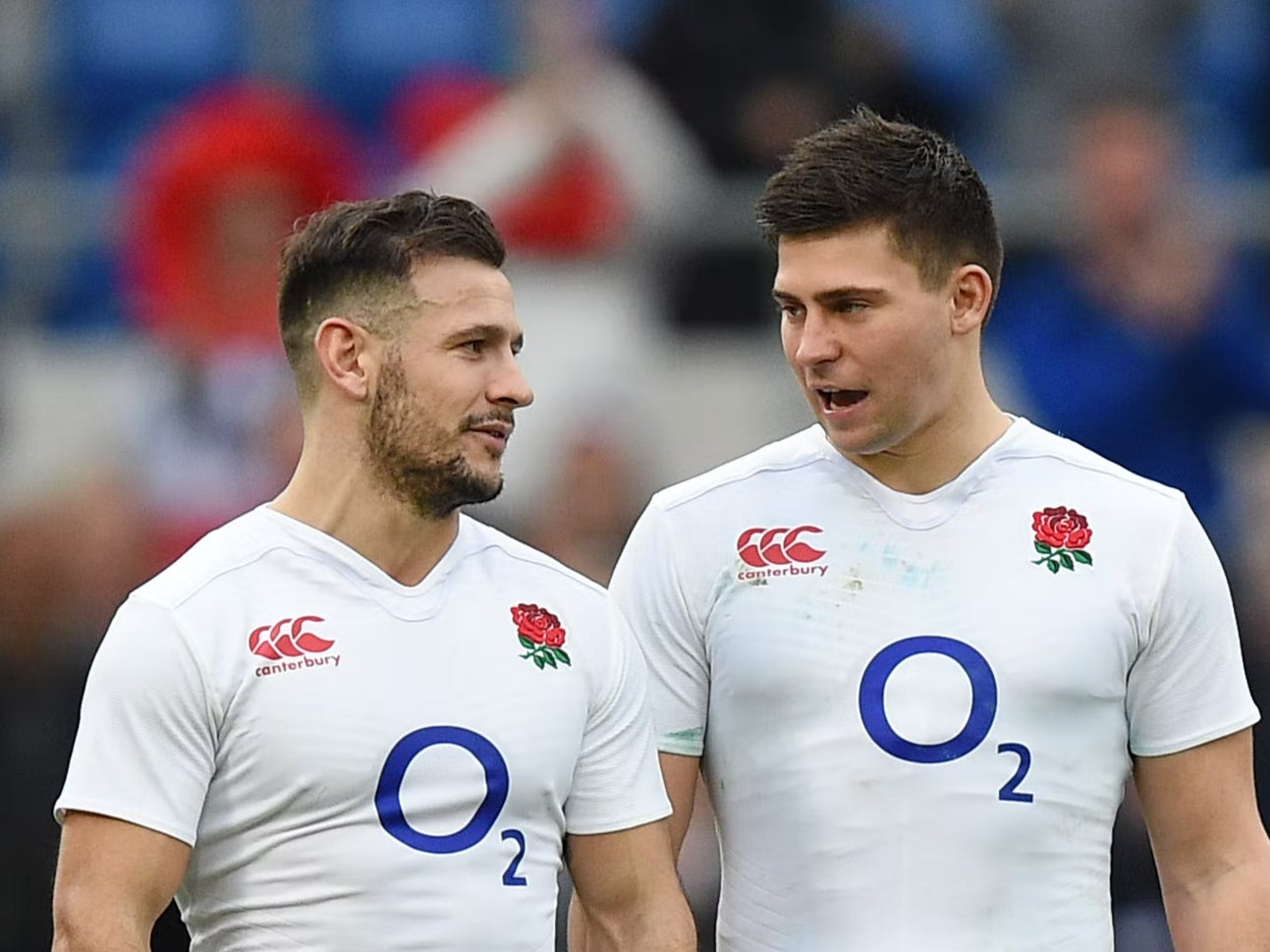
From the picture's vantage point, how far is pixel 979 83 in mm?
10773

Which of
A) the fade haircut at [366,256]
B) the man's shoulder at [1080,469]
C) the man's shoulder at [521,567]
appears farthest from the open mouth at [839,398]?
the fade haircut at [366,256]

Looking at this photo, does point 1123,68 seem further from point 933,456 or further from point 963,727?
point 963,727

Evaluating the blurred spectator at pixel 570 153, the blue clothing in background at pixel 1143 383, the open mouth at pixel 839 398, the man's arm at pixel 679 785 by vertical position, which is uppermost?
the blurred spectator at pixel 570 153

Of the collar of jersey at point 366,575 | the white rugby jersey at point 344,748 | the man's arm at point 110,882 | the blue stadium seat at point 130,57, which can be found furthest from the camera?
the blue stadium seat at point 130,57

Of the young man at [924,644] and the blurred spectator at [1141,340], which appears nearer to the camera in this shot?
the young man at [924,644]

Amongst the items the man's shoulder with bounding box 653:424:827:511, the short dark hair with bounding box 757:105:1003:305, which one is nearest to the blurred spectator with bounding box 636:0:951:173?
the man's shoulder with bounding box 653:424:827:511

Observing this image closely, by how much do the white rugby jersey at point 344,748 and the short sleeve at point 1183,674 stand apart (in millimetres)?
943

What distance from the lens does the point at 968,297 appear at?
521 centimetres

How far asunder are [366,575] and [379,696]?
241 millimetres

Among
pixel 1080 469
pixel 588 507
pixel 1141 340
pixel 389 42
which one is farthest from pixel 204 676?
pixel 389 42

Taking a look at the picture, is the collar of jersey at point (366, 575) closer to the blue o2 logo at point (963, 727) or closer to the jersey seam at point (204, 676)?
the jersey seam at point (204, 676)

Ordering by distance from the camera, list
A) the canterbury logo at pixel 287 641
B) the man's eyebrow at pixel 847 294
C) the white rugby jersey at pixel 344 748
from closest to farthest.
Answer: the white rugby jersey at pixel 344 748
the canterbury logo at pixel 287 641
the man's eyebrow at pixel 847 294

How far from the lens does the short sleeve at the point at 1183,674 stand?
5.16 meters

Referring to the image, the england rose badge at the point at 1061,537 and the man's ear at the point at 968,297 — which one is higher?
the man's ear at the point at 968,297
